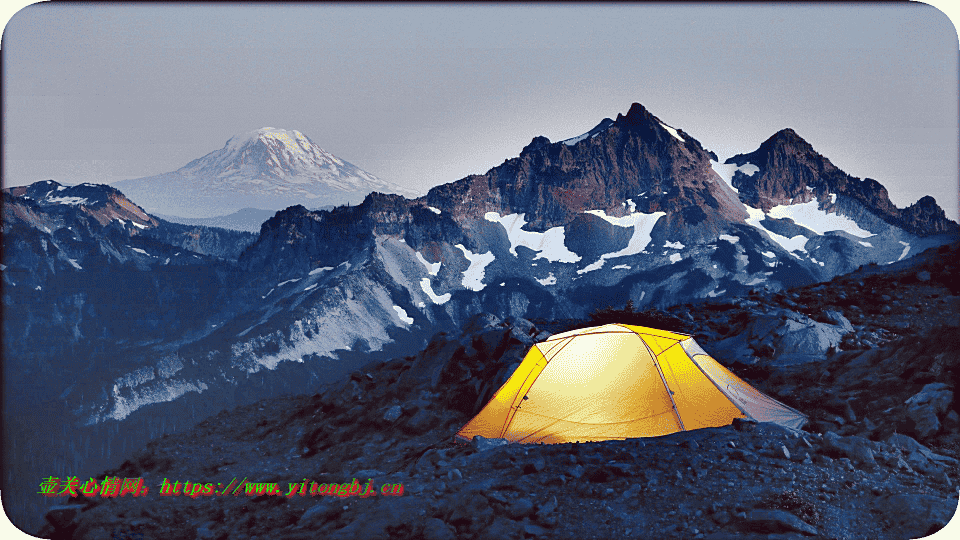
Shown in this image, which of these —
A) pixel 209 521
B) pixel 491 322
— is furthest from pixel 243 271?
pixel 209 521

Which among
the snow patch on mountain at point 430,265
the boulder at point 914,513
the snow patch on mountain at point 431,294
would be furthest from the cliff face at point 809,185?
the snow patch on mountain at point 430,265

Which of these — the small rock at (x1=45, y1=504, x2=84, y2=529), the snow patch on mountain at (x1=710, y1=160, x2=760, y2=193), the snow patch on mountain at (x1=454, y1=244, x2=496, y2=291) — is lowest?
the small rock at (x1=45, y1=504, x2=84, y2=529)

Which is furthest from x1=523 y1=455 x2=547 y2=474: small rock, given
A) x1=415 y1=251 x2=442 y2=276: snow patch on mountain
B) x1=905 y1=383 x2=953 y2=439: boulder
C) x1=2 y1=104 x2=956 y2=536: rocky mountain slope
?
x1=415 y1=251 x2=442 y2=276: snow patch on mountain

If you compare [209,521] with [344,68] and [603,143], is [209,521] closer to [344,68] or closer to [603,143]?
[344,68]

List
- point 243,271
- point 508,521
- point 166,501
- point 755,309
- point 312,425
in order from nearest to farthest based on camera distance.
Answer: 1. point 508,521
2. point 166,501
3. point 312,425
4. point 755,309
5. point 243,271

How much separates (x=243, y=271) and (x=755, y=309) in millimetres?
98032

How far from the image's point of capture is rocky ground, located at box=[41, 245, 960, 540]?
237 inches

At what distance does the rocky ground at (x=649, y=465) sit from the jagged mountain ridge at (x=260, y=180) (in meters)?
6.64

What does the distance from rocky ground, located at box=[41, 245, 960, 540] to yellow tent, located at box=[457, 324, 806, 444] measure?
601mm

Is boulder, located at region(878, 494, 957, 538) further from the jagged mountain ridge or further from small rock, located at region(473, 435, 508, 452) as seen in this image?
the jagged mountain ridge

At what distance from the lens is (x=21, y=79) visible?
977 cm

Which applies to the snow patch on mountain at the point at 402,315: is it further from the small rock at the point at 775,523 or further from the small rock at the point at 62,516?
the small rock at the point at 775,523

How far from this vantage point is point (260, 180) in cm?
2028

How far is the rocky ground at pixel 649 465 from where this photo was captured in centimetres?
603
